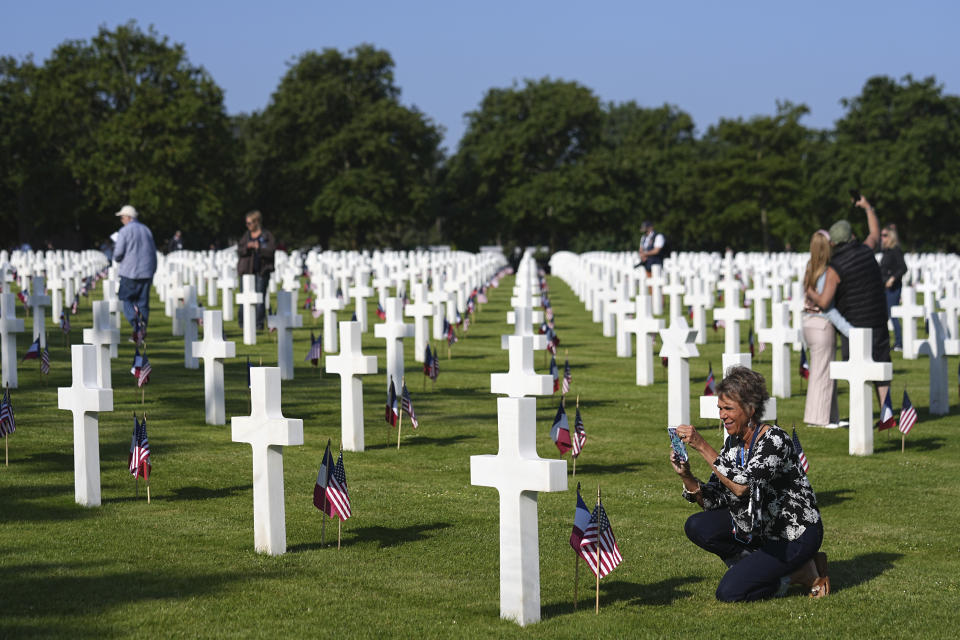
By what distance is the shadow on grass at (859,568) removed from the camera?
22.0 ft

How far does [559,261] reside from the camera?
2411 inches

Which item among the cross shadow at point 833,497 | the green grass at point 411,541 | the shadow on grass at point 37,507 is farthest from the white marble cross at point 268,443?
the cross shadow at point 833,497

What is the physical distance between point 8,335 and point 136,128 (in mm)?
50213

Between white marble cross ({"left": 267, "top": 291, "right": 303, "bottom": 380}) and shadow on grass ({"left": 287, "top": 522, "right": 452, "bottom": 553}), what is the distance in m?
6.89

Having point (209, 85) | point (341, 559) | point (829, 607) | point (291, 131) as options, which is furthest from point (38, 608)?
point (291, 131)

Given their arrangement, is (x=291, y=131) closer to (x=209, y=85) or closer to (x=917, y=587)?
(x=209, y=85)

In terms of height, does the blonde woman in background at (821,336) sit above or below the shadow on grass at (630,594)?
above

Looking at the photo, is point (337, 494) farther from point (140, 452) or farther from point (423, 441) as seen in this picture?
point (423, 441)

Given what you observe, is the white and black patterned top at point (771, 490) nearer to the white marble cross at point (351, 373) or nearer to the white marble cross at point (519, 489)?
the white marble cross at point (519, 489)

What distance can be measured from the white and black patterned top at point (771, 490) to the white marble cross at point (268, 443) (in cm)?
211

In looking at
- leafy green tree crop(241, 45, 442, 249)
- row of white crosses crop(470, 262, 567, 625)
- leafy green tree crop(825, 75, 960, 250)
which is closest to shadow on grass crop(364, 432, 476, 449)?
row of white crosses crop(470, 262, 567, 625)

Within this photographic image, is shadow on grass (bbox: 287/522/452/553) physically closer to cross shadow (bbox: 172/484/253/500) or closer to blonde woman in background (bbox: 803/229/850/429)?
cross shadow (bbox: 172/484/253/500)

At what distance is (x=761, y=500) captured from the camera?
6.40m

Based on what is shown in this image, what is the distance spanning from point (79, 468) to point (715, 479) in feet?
12.7
